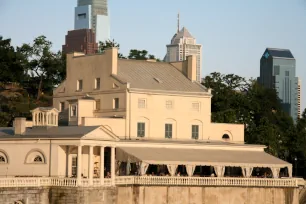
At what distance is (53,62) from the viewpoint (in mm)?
132250

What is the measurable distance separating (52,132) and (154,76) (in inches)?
789

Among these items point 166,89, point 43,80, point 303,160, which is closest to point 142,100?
point 166,89

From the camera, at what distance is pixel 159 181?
8906 centimetres

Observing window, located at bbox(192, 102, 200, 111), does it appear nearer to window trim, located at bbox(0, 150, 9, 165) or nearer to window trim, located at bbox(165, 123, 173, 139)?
window trim, located at bbox(165, 123, 173, 139)

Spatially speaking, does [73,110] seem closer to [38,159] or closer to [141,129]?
[141,129]

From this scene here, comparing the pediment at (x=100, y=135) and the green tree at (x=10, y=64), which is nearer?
the pediment at (x=100, y=135)

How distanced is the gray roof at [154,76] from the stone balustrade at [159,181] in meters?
11.7

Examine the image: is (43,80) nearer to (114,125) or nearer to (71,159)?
(114,125)

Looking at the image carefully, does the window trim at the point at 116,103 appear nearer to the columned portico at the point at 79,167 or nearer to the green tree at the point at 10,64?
the columned portico at the point at 79,167

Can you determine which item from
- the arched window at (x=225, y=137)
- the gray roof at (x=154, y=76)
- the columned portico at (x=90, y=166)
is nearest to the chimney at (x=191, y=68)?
the gray roof at (x=154, y=76)

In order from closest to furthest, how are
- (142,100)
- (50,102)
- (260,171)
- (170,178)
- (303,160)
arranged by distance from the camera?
(170,178) → (142,100) → (260,171) → (303,160) → (50,102)

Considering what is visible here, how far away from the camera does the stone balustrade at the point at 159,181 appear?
7912 cm

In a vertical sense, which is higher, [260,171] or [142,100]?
[142,100]

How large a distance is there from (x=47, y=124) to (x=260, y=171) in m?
26.9
